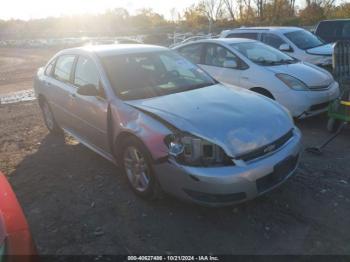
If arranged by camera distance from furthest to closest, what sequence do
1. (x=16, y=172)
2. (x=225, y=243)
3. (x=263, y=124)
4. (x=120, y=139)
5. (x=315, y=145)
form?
(x=315, y=145)
(x=16, y=172)
(x=120, y=139)
(x=263, y=124)
(x=225, y=243)

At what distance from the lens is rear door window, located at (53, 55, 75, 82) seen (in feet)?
17.4

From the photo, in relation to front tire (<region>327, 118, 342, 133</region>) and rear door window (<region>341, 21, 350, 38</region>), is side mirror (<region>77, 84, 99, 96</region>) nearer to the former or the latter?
front tire (<region>327, 118, 342, 133</region>)

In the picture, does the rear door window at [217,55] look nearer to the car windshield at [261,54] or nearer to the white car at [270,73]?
the white car at [270,73]

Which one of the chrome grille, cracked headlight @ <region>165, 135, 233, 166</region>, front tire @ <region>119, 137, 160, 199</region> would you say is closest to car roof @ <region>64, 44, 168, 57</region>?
front tire @ <region>119, 137, 160, 199</region>

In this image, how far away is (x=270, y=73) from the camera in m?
6.50

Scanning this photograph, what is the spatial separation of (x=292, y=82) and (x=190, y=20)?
51635 millimetres

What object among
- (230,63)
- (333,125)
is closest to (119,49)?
(230,63)

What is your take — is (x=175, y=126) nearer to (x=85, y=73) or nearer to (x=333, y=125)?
(x=85, y=73)

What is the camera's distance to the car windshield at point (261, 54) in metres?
6.92

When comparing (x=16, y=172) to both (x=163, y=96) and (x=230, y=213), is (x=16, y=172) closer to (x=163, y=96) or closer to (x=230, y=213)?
(x=163, y=96)

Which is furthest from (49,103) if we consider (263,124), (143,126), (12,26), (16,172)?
(12,26)

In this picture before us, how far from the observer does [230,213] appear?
374 centimetres

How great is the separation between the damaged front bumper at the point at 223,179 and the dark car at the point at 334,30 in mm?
10407

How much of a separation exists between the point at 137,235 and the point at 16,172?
247 cm
